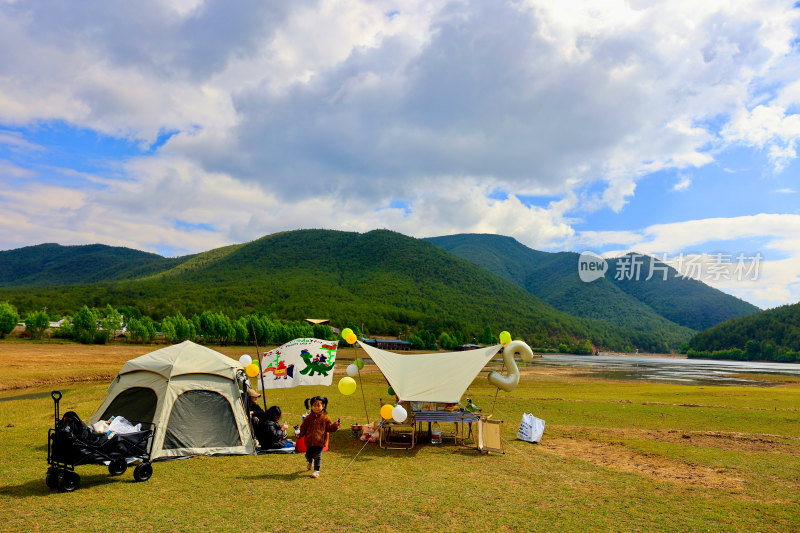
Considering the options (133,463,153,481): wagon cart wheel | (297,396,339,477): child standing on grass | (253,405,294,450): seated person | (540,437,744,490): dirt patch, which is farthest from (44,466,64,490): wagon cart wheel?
(540,437,744,490): dirt patch

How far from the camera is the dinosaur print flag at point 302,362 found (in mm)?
19547

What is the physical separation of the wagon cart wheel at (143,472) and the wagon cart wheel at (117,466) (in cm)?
34

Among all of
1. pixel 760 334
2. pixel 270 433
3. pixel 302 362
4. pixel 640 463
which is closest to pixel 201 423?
pixel 270 433

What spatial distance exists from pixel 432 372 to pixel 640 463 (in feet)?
21.6

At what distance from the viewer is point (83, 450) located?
9.22m

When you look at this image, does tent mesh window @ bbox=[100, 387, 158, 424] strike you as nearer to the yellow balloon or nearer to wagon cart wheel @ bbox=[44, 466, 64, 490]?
wagon cart wheel @ bbox=[44, 466, 64, 490]

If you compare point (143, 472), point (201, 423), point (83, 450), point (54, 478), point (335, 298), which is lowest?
point (143, 472)

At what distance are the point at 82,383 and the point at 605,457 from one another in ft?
130

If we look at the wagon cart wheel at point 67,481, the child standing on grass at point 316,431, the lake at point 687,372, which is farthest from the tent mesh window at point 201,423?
the lake at point 687,372

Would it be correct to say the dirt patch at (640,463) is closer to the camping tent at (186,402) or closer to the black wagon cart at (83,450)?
the camping tent at (186,402)

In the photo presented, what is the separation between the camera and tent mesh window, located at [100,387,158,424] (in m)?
12.2

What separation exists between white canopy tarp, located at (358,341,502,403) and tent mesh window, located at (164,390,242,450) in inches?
188

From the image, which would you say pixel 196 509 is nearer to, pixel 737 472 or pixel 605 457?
pixel 605 457

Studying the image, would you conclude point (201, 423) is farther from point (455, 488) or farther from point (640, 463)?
point (640, 463)
